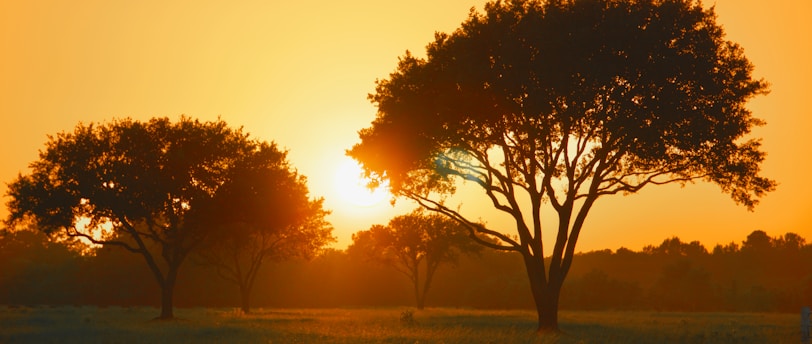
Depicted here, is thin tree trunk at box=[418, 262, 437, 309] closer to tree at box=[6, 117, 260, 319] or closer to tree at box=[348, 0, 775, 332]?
tree at box=[6, 117, 260, 319]

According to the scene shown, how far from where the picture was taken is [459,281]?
123 m

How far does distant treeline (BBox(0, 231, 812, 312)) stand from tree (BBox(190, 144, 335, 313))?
3018cm

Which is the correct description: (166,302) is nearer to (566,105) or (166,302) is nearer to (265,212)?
(265,212)

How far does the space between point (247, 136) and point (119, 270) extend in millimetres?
59008

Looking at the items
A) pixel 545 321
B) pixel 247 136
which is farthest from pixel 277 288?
pixel 545 321

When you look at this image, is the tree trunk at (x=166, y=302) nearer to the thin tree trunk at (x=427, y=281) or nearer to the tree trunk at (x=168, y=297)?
the tree trunk at (x=168, y=297)

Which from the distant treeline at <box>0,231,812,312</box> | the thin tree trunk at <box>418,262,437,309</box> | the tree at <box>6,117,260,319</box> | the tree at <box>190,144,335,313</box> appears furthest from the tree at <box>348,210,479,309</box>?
the tree at <box>6,117,260,319</box>

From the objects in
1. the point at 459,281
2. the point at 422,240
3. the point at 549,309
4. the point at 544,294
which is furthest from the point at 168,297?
the point at 459,281

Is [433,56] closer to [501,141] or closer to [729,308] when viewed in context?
[501,141]

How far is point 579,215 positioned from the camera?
3900cm

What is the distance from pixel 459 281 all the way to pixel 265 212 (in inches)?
2669

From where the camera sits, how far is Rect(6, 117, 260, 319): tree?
54062 mm

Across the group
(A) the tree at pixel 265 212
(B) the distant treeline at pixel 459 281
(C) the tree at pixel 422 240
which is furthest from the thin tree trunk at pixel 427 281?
(A) the tree at pixel 265 212

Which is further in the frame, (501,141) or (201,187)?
(201,187)
